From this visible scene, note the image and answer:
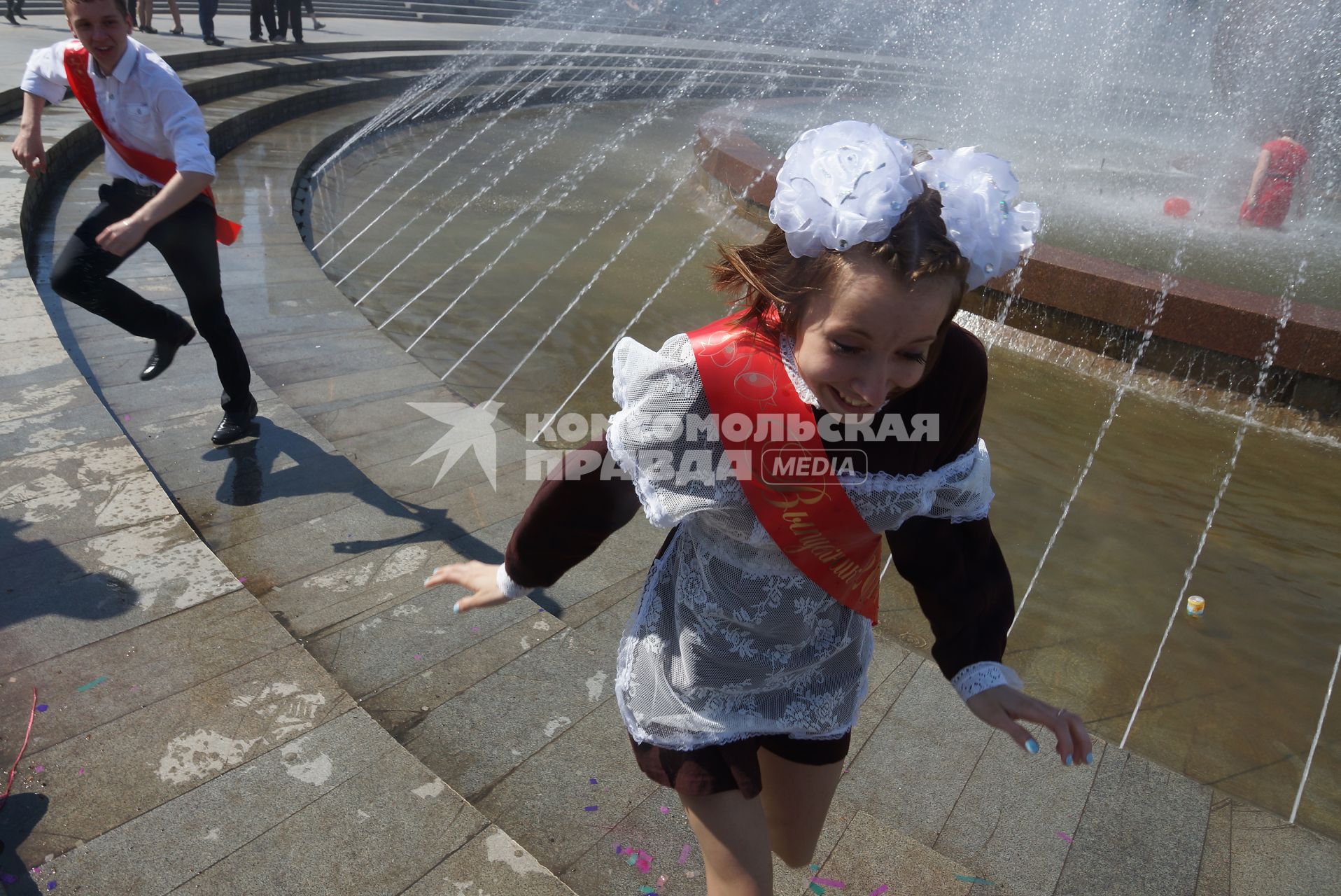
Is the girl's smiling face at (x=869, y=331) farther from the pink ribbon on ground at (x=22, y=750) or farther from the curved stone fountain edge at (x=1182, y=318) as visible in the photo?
the curved stone fountain edge at (x=1182, y=318)

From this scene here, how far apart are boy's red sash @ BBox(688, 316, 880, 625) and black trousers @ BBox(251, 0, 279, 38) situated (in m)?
16.2

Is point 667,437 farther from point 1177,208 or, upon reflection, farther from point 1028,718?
point 1177,208

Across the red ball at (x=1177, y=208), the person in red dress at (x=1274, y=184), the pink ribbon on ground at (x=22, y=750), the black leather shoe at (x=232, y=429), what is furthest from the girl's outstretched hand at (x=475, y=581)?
the person in red dress at (x=1274, y=184)

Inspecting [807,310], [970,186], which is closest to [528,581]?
[807,310]

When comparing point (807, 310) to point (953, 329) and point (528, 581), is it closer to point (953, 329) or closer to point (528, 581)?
point (953, 329)

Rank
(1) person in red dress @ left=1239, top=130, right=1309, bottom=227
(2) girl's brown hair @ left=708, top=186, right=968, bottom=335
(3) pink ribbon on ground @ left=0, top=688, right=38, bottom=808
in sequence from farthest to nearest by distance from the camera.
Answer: (1) person in red dress @ left=1239, top=130, right=1309, bottom=227 → (3) pink ribbon on ground @ left=0, top=688, right=38, bottom=808 → (2) girl's brown hair @ left=708, top=186, right=968, bottom=335

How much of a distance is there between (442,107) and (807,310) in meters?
15.3

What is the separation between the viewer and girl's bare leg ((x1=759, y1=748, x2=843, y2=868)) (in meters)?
1.94

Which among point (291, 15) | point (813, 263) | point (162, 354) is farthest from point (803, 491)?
point (291, 15)

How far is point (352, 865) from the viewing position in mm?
2318

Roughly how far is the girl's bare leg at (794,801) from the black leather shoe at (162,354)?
352 cm

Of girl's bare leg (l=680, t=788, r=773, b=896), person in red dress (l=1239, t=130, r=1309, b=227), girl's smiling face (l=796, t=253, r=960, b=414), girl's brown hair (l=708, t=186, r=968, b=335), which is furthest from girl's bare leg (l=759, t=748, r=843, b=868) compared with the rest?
person in red dress (l=1239, t=130, r=1309, b=227)

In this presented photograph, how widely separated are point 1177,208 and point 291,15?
13.3 m

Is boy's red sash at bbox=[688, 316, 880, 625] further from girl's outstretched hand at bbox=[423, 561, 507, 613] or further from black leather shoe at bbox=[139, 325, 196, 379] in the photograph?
black leather shoe at bbox=[139, 325, 196, 379]
